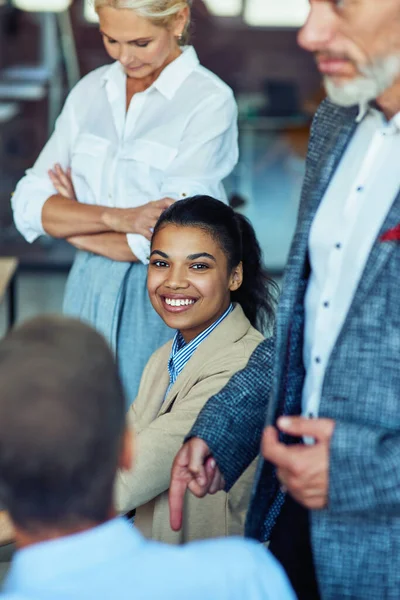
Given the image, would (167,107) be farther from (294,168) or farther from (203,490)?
(294,168)

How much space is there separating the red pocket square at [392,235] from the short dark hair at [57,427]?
0.46 m

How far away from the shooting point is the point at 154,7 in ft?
7.83

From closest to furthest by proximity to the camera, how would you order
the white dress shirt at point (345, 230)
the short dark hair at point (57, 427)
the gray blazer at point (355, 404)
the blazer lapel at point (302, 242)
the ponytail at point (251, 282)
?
1. the short dark hair at point (57, 427)
2. the gray blazer at point (355, 404)
3. the white dress shirt at point (345, 230)
4. the blazer lapel at point (302, 242)
5. the ponytail at point (251, 282)

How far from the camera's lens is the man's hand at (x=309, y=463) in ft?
4.59

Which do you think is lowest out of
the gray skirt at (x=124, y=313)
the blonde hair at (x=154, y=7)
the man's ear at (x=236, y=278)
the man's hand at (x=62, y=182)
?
the gray skirt at (x=124, y=313)

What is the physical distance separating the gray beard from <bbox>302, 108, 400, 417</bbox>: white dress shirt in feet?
0.20

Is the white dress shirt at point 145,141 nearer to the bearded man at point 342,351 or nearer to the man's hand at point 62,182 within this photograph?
Answer: the man's hand at point 62,182

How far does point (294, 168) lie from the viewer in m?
7.40

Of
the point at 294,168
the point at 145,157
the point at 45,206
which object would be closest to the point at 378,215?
the point at 145,157

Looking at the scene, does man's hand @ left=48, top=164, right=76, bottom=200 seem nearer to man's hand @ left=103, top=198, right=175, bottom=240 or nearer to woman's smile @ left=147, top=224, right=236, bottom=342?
man's hand @ left=103, top=198, right=175, bottom=240

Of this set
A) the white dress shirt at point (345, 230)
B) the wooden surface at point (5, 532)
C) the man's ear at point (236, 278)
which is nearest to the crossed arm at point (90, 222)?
the man's ear at point (236, 278)

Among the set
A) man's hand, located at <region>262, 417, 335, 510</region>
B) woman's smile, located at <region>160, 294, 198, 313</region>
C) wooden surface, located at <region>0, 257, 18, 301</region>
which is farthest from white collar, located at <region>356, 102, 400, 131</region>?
wooden surface, located at <region>0, 257, 18, 301</region>

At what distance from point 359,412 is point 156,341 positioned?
1342 mm

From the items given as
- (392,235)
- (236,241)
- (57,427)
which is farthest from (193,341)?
(57,427)
